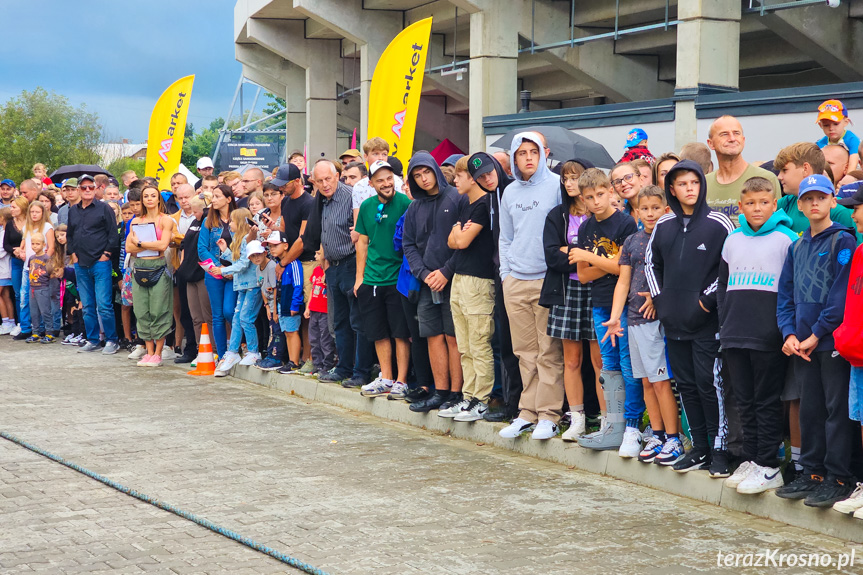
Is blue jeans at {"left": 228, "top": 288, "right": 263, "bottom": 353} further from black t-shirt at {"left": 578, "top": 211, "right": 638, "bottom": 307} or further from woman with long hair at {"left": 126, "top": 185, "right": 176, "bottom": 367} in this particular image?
black t-shirt at {"left": 578, "top": 211, "right": 638, "bottom": 307}

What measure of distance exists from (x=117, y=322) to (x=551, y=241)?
974 cm

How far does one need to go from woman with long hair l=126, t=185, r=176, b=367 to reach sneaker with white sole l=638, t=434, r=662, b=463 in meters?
8.06

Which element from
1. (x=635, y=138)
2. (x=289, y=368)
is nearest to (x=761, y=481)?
(x=635, y=138)

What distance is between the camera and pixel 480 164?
29.4ft

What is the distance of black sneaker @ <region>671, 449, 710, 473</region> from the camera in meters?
7.11

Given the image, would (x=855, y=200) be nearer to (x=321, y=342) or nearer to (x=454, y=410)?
(x=454, y=410)

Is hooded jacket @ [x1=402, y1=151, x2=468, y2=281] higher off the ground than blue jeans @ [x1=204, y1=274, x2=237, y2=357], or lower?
higher

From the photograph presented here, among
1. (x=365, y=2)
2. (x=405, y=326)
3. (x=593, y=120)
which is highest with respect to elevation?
(x=365, y=2)

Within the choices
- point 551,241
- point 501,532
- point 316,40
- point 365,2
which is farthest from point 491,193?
point 316,40

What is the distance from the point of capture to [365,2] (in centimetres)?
2830

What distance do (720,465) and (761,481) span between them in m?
0.42

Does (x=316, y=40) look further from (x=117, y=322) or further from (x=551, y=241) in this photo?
(x=551, y=241)

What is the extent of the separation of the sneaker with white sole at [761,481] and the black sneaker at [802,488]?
143mm

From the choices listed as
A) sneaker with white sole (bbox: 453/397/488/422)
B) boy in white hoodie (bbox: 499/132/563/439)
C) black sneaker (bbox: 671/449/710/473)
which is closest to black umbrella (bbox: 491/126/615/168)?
boy in white hoodie (bbox: 499/132/563/439)
